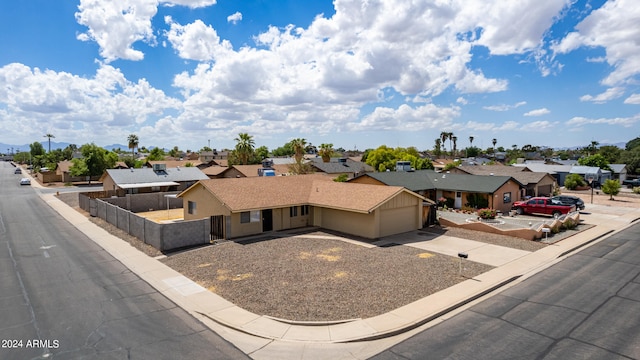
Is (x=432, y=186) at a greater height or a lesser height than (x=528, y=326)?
greater

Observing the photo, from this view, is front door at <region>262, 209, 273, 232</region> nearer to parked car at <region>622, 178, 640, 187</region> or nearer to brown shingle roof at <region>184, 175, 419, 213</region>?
brown shingle roof at <region>184, 175, 419, 213</region>

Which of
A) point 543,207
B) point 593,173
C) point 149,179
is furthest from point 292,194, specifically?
point 593,173

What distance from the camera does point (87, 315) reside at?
43.4 feet

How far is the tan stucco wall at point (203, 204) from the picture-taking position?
2680 cm

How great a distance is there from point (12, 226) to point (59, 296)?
21856 mm

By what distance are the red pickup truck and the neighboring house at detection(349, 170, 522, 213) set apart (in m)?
1.83

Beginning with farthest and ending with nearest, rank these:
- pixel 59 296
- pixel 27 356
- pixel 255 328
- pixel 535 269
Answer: pixel 535 269 < pixel 59 296 < pixel 255 328 < pixel 27 356

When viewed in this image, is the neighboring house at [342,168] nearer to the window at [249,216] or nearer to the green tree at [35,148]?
the window at [249,216]

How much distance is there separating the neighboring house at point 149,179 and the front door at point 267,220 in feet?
89.6

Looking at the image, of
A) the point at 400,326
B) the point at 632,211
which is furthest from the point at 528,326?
Result: the point at 632,211

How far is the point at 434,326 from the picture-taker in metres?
12.5

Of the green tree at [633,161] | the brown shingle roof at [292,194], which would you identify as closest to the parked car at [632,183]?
the green tree at [633,161]

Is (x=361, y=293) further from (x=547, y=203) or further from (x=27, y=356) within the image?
(x=547, y=203)

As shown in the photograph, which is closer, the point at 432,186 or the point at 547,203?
the point at 547,203
